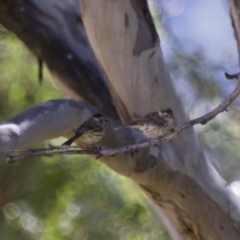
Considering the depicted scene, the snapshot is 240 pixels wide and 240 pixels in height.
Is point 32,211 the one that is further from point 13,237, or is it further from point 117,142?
point 117,142

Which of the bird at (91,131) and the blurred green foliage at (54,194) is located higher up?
the bird at (91,131)

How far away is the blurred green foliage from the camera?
392 cm

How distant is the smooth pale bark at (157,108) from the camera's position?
241 cm

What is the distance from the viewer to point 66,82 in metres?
2.61

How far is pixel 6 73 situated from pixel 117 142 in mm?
1869

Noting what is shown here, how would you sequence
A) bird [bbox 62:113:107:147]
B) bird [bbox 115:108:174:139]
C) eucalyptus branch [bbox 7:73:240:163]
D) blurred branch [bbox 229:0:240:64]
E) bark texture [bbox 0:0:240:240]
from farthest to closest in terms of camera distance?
bark texture [bbox 0:0:240:240]
blurred branch [bbox 229:0:240:64]
bird [bbox 115:108:174:139]
bird [bbox 62:113:107:147]
eucalyptus branch [bbox 7:73:240:163]

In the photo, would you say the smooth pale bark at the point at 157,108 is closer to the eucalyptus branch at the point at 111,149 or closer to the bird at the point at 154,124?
the bird at the point at 154,124

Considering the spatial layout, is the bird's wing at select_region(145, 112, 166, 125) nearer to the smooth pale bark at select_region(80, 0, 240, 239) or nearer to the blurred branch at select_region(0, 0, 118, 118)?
the smooth pale bark at select_region(80, 0, 240, 239)

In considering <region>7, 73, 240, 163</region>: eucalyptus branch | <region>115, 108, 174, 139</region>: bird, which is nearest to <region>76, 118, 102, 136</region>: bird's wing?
<region>115, 108, 174, 139</region>: bird

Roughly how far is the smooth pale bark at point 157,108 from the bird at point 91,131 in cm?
38

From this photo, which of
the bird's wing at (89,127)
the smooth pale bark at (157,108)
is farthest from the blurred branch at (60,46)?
the bird's wing at (89,127)

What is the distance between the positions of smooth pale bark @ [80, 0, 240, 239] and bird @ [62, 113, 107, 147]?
38 centimetres

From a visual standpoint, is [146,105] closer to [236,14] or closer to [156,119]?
[156,119]

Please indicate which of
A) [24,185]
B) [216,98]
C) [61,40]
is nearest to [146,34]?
[61,40]
